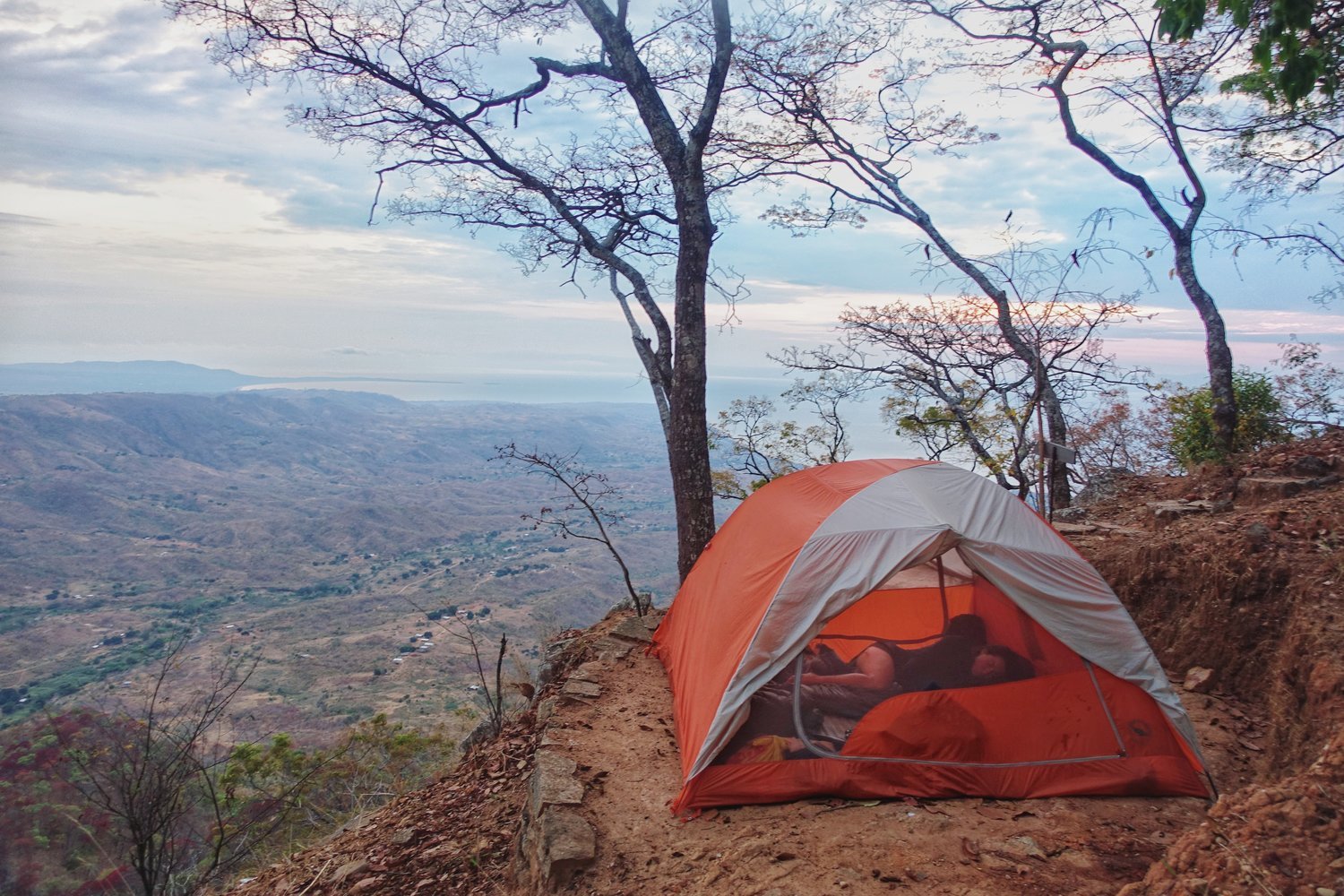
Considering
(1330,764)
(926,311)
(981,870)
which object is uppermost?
(926,311)

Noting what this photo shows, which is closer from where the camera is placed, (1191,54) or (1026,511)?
(1026,511)

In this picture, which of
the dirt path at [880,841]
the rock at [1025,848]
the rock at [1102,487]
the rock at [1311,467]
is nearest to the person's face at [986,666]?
the dirt path at [880,841]

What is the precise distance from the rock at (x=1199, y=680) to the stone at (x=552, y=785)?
4.17 meters

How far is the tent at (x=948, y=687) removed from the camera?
3654 mm

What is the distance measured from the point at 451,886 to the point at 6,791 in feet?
29.8

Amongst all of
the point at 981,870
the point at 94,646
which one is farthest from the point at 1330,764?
the point at 94,646

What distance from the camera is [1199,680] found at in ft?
15.5

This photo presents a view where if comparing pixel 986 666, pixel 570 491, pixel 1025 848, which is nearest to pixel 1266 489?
pixel 986 666

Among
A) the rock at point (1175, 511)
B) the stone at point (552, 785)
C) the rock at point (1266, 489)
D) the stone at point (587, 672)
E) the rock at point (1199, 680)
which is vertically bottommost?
the stone at point (587, 672)

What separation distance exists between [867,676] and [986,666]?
0.66 metres

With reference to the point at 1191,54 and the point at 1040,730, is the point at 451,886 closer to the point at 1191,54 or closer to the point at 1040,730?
the point at 1040,730

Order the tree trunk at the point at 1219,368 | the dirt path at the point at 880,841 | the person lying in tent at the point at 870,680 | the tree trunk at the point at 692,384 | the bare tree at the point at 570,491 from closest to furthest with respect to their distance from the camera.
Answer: the dirt path at the point at 880,841, the person lying in tent at the point at 870,680, the tree trunk at the point at 692,384, the bare tree at the point at 570,491, the tree trunk at the point at 1219,368

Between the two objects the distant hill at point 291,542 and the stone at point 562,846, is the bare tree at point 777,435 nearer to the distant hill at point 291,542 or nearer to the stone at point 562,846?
the distant hill at point 291,542

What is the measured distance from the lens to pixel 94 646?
22672 mm
